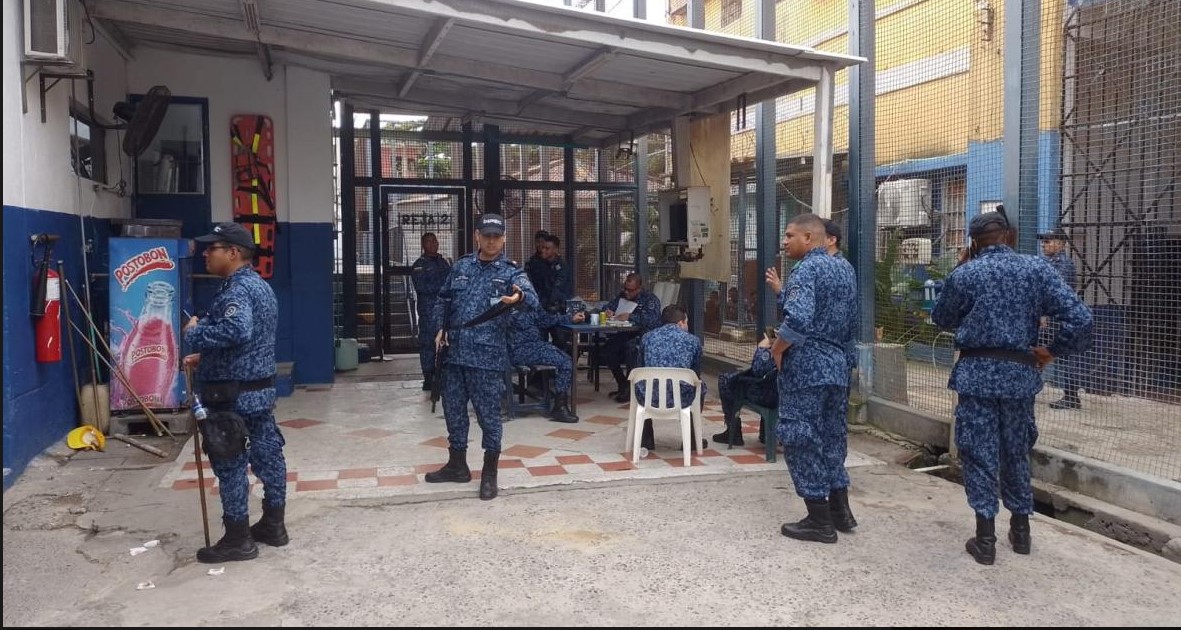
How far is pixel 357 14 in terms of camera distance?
236 inches

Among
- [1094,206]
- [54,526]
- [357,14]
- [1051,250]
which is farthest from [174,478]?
[1094,206]

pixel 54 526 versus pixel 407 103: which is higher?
pixel 407 103

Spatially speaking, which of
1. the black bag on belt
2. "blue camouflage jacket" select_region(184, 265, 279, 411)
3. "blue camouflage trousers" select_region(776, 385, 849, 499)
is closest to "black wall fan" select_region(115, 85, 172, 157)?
"blue camouflage jacket" select_region(184, 265, 279, 411)

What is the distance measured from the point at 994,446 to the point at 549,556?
223cm

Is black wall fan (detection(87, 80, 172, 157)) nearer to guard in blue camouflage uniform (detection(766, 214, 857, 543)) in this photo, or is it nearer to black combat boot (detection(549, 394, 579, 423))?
black combat boot (detection(549, 394, 579, 423))

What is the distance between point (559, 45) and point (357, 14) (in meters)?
1.52

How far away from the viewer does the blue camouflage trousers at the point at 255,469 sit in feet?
12.9

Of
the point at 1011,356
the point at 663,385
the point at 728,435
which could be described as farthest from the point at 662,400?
the point at 1011,356

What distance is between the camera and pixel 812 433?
425 centimetres

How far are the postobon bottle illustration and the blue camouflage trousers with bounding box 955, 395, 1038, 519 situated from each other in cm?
566

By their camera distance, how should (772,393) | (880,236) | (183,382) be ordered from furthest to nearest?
(880,236), (183,382), (772,393)

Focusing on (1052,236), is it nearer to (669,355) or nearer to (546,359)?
(669,355)

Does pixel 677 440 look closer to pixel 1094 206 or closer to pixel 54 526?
pixel 54 526

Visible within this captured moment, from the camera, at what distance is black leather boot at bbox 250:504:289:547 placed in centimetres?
413
